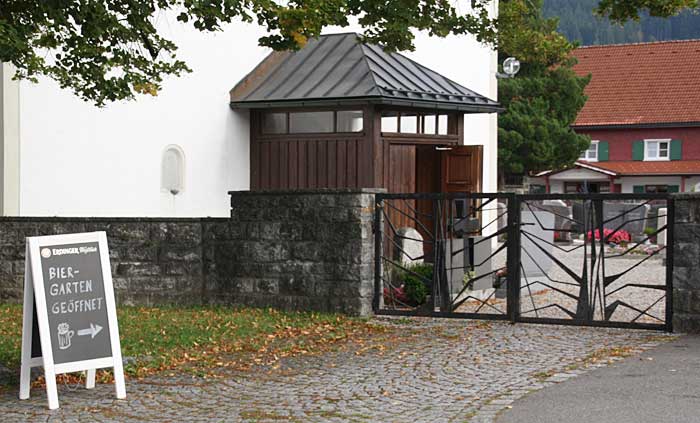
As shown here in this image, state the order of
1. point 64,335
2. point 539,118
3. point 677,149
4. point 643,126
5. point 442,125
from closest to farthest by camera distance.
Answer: point 64,335, point 442,125, point 539,118, point 677,149, point 643,126

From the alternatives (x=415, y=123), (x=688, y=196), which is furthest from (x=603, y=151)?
(x=688, y=196)

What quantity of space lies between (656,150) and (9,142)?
4912 centimetres

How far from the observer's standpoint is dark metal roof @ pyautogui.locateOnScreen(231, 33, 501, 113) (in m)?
18.1

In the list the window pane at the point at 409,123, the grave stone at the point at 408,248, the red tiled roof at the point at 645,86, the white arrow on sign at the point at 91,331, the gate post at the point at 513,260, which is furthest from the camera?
the red tiled roof at the point at 645,86

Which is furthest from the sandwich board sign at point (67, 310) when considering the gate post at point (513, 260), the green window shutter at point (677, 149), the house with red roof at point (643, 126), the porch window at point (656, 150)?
the porch window at point (656, 150)

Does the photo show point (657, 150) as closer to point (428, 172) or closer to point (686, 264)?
point (428, 172)

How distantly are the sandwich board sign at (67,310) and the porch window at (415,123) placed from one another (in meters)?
10.5

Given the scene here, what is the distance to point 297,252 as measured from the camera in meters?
13.1

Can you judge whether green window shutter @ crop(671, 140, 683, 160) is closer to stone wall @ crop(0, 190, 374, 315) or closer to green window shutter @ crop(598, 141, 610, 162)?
green window shutter @ crop(598, 141, 610, 162)

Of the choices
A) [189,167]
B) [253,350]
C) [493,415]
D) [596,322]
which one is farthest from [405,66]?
[493,415]

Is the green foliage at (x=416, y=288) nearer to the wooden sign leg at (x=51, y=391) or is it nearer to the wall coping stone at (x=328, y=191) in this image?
the wall coping stone at (x=328, y=191)

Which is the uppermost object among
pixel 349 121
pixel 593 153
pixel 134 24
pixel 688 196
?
pixel 593 153

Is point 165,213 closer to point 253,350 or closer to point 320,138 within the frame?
point 320,138

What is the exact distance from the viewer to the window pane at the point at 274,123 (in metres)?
19.3
